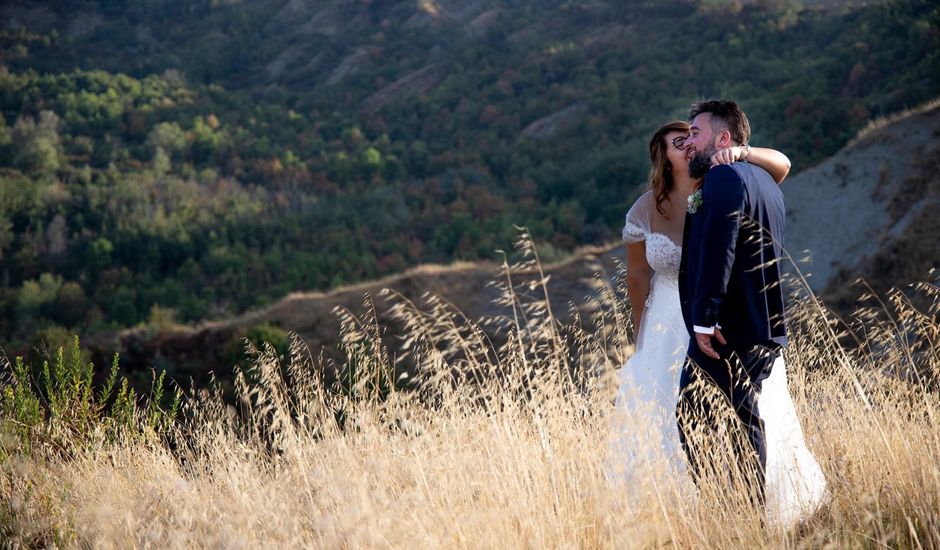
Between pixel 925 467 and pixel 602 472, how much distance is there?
3.67 ft

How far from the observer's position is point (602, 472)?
10.2 ft

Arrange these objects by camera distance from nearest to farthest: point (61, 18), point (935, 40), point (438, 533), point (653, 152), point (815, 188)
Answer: point (438, 533) → point (653, 152) → point (815, 188) → point (935, 40) → point (61, 18)

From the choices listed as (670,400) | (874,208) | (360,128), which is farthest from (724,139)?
(360,128)

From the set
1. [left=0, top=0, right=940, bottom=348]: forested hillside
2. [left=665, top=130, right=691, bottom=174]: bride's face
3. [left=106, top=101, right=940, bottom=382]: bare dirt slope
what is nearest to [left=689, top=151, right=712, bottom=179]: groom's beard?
[left=665, top=130, right=691, bottom=174]: bride's face

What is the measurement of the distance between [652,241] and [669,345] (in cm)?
53

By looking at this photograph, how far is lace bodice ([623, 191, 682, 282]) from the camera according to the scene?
3.90 m

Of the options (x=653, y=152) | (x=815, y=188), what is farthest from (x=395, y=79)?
(x=653, y=152)

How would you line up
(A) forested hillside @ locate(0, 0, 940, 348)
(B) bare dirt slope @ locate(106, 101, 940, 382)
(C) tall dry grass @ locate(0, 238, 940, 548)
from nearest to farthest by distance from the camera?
(C) tall dry grass @ locate(0, 238, 940, 548) < (B) bare dirt slope @ locate(106, 101, 940, 382) < (A) forested hillside @ locate(0, 0, 940, 348)

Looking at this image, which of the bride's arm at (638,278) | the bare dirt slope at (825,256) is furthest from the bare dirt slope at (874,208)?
the bride's arm at (638,278)

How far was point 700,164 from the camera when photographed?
130 inches

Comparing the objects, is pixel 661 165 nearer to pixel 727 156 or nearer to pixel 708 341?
pixel 727 156

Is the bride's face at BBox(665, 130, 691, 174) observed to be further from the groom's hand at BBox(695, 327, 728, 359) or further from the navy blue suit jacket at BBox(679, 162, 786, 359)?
the groom's hand at BBox(695, 327, 728, 359)

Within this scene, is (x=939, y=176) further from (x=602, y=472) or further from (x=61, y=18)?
(x=61, y=18)

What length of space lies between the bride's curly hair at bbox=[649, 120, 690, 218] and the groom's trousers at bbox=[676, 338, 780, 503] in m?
1.03
